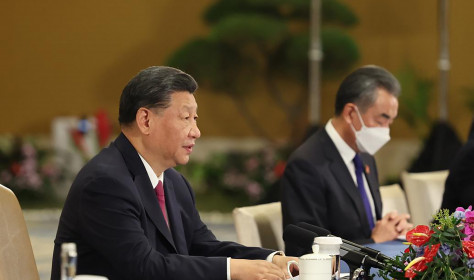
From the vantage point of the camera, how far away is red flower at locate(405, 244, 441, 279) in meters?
2.02

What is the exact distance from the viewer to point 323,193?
3646 millimetres

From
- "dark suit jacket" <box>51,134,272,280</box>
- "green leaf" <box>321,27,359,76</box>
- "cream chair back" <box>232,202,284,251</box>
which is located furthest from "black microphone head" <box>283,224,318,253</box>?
"green leaf" <box>321,27,359,76</box>

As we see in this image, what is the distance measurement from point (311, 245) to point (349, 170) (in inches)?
60.4

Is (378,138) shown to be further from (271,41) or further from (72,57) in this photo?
(72,57)

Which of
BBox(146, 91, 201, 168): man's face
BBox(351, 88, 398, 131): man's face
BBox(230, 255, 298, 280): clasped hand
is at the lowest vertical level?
BBox(230, 255, 298, 280): clasped hand

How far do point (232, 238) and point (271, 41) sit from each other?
9.00 feet

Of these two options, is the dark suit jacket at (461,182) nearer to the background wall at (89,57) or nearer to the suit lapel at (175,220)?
the suit lapel at (175,220)

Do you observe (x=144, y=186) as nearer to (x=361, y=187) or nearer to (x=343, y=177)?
(x=343, y=177)

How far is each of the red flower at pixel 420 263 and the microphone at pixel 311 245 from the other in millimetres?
108

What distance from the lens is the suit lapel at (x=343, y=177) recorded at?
12.2 feet

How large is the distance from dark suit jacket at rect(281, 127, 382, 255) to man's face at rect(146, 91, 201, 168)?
90 centimetres

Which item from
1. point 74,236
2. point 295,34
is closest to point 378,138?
point 74,236

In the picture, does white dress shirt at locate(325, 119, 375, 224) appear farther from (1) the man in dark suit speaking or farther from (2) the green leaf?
(2) the green leaf

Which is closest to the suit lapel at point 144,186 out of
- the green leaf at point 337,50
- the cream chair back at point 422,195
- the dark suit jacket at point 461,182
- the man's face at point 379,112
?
the man's face at point 379,112
